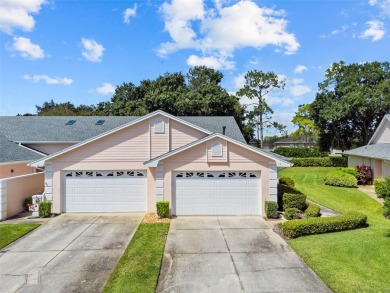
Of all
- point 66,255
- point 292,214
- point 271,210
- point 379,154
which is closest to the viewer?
point 66,255

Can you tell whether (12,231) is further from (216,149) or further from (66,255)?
(216,149)

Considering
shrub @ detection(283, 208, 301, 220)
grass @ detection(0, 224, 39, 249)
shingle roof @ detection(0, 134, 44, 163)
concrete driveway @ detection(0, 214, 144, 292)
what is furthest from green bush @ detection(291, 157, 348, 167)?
grass @ detection(0, 224, 39, 249)

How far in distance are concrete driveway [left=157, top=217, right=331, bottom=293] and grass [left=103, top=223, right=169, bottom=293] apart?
0.27 m

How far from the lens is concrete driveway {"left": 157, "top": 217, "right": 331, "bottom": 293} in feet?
24.6

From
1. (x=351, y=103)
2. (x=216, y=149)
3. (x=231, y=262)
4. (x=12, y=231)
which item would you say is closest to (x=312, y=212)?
(x=216, y=149)

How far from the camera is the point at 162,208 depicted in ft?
46.2

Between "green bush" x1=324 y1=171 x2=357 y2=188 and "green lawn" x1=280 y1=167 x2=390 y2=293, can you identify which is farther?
"green bush" x1=324 y1=171 x2=357 y2=188

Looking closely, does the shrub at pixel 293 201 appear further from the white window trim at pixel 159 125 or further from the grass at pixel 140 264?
the white window trim at pixel 159 125

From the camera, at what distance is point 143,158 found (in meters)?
16.0

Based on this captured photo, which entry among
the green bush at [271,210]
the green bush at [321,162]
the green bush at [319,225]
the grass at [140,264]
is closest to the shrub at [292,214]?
the green bush at [271,210]

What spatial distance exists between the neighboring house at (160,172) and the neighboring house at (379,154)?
12.5 m

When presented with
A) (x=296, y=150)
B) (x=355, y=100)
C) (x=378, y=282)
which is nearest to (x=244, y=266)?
(x=378, y=282)

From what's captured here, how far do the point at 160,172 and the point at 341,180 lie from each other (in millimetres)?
16720

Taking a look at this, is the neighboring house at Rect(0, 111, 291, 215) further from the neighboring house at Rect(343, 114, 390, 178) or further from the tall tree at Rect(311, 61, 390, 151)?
the tall tree at Rect(311, 61, 390, 151)
